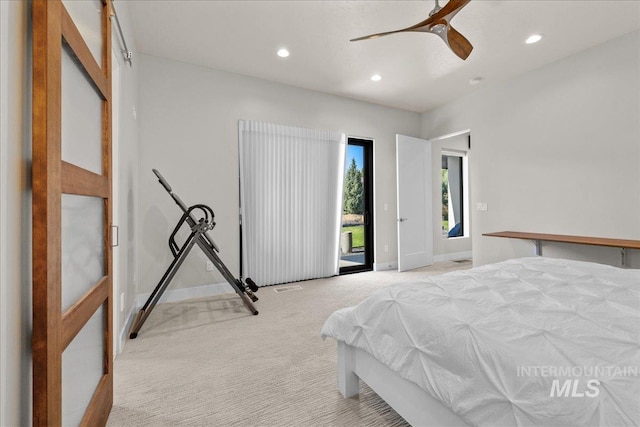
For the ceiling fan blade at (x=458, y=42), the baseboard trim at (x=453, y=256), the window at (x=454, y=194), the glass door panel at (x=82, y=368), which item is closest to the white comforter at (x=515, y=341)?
the glass door panel at (x=82, y=368)

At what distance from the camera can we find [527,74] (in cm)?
396

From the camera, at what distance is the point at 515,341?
100cm

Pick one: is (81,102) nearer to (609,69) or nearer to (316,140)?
(316,140)

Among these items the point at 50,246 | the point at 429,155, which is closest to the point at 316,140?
the point at 429,155

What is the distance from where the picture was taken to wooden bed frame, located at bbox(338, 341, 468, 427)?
1162 mm

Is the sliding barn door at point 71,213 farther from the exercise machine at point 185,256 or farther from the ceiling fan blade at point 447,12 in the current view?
the ceiling fan blade at point 447,12

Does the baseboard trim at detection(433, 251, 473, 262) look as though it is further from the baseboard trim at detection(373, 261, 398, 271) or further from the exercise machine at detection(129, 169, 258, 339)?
the exercise machine at detection(129, 169, 258, 339)

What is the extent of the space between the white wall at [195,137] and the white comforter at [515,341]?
8.60 ft

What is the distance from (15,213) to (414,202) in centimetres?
524

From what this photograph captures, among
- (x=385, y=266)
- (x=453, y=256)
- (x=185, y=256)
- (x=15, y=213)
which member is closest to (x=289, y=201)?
(x=185, y=256)

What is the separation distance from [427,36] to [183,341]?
12.6ft

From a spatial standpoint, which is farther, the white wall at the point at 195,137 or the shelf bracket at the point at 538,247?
the shelf bracket at the point at 538,247

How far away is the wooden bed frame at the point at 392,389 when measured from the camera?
3.81 ft

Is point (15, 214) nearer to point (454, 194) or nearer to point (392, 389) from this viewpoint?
point (392, 389)
